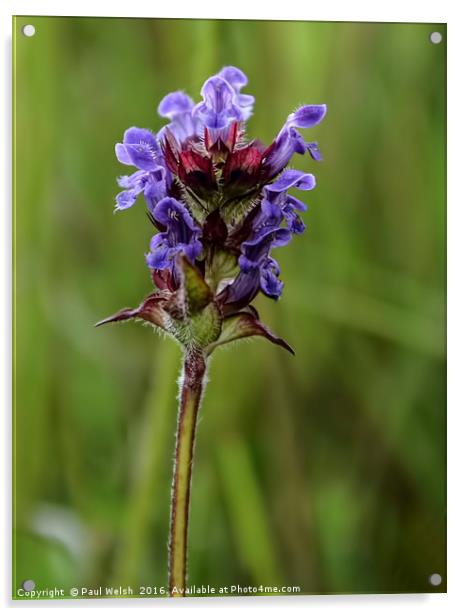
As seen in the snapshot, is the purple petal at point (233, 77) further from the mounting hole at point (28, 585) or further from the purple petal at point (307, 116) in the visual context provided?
the mounting hole at point (28, 585)

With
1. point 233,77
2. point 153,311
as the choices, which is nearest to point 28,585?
point 153,311

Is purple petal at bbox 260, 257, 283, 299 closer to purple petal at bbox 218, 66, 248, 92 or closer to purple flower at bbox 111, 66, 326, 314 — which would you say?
purple flower at bbox 111, 66, 326, 314

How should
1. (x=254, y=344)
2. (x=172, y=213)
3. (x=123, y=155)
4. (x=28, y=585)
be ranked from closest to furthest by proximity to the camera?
(x=172, y=213), (x=123, y=155), (x=28, y=585), (x=254, y=344)

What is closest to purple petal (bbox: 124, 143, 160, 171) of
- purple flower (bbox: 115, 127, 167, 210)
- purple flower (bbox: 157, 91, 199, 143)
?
purple flower (bbox: 115, 127, 167, 210)

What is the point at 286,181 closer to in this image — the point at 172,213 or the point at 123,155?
the point at 172,213

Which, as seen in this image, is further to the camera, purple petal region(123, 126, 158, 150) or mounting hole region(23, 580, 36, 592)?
mounting hole region(23, 580, 36, 592)

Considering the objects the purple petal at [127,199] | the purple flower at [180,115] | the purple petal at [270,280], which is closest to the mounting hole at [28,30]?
the purple flower at [180,115]
